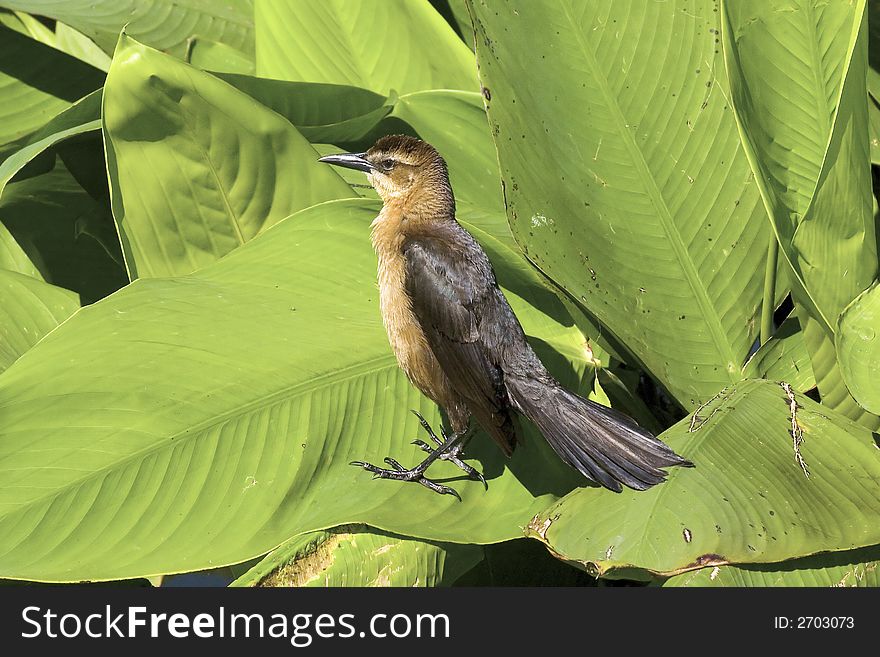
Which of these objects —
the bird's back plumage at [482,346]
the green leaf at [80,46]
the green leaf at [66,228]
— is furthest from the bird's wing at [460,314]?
the green leaf at [80,46]

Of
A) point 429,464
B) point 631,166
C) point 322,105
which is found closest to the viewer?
point 429,464

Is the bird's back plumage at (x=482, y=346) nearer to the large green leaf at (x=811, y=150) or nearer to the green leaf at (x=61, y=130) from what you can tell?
the large green leaf at (x=811, y=150)

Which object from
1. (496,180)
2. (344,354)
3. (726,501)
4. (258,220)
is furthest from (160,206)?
(726,501)

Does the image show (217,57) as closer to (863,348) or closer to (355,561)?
(355,561)

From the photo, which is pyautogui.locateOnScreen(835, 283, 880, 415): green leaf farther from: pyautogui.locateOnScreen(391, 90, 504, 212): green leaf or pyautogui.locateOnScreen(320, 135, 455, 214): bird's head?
pyautogui.locateOnScreen(391, 90, 504, 212): green leaf

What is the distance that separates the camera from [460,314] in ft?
7.62

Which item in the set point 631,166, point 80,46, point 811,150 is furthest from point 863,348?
point 80,46

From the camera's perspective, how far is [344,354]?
88.3 inches

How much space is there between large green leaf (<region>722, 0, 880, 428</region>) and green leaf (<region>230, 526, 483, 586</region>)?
99 centimetres

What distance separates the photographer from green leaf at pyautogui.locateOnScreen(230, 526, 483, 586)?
2035 mm

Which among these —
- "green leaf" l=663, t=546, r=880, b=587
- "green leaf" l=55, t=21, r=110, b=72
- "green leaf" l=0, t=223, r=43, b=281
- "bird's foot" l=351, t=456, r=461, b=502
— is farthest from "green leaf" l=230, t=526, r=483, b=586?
"green leaf" l=55, t=21, r=110, b=72

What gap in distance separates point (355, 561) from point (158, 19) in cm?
213

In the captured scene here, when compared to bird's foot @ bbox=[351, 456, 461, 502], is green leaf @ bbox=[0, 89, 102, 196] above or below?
above

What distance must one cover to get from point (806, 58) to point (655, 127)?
375mm
